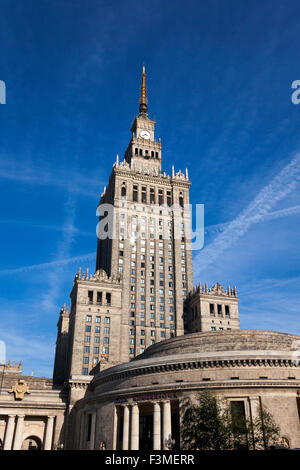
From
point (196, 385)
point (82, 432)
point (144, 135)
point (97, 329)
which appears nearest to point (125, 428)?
point (196, 385)

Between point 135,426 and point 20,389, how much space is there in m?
37.8

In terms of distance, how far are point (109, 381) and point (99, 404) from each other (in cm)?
420

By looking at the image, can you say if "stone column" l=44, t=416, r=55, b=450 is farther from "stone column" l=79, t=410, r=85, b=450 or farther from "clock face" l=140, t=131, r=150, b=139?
"clock face" l=140, t=131, r=150, b=139

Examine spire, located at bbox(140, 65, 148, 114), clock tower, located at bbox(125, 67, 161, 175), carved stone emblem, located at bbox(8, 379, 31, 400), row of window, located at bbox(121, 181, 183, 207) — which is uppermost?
spire, located at bbox(140, 65, 148, 114)

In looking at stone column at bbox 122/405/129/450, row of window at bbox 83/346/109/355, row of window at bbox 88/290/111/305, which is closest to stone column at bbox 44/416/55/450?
row of window at bbox 83/346/109/355

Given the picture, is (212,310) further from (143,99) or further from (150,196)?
(143,99)

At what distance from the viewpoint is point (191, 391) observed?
54750mm

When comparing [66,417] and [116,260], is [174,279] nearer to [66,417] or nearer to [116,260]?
[116,260]

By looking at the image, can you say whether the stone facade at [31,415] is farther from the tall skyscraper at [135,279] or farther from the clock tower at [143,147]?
the clock tower at [143,147]

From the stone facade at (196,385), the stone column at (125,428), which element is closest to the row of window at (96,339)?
the stone facade at (196,385)

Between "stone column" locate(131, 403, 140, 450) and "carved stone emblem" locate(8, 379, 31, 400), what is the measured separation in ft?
119

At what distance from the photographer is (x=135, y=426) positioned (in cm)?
5838

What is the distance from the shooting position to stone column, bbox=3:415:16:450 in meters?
80.8
